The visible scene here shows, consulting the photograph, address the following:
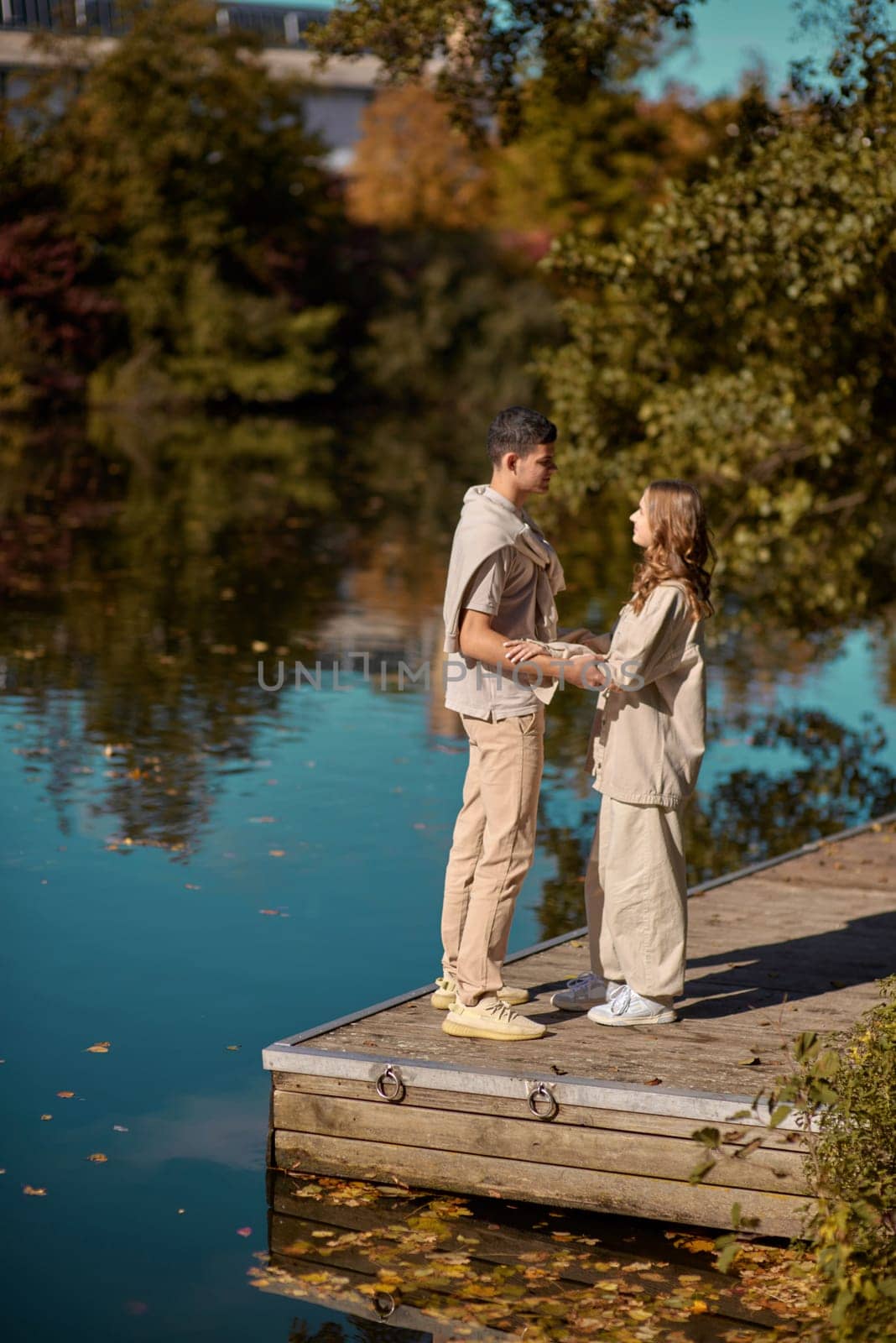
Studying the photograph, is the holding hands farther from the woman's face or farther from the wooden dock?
the wooden dock

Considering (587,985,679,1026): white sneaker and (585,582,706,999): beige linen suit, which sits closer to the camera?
(585,582,706,999): beige linen suit

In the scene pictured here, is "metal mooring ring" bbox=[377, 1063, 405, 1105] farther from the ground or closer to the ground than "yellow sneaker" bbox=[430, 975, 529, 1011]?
closer to the ground

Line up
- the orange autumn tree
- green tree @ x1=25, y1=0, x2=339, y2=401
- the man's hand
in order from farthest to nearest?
the orange autumn tree
green tree @ x1=25, y1=0, x2=339, y2=401
the man's hand

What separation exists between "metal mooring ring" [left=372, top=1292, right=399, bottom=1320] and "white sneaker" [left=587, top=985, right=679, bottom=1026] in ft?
4.27

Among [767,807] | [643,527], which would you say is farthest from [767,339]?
[643,527]

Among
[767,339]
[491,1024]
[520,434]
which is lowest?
Result: [491,1024]

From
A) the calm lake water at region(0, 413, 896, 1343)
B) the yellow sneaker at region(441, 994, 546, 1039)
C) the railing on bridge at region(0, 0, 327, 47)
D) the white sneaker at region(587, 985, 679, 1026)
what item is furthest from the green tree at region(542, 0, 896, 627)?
the railing on bridge at region(0, 0, 327, 47)

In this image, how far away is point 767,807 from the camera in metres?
11.8

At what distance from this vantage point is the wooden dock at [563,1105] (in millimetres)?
5500

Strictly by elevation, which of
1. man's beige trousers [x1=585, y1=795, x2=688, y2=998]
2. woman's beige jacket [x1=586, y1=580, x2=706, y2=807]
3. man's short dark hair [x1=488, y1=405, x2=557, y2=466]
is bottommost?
man's beige trousers [x1=585, y1=795, x2=688, y2=998]

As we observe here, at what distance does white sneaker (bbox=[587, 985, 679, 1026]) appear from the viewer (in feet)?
20.3

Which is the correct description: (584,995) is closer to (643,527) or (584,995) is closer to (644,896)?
(644,896)

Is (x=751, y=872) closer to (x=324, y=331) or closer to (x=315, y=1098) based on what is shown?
(x=315, y=1098)

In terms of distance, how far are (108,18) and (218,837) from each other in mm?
66014
